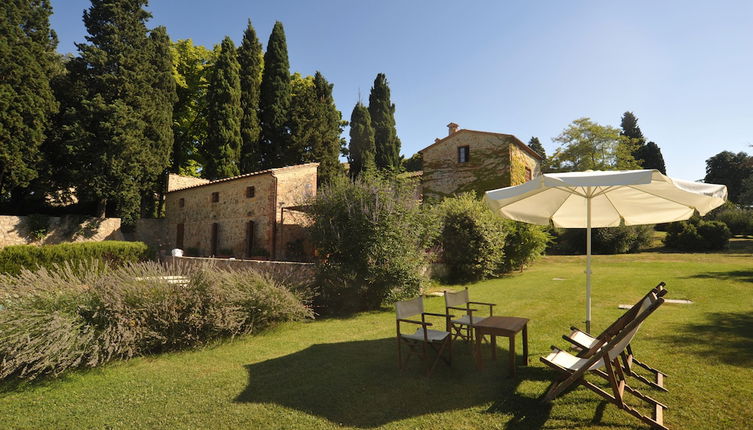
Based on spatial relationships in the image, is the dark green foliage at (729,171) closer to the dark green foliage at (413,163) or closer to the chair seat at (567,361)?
the dark green foliage at (413,163)

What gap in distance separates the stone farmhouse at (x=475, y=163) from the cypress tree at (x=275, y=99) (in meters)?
11.2

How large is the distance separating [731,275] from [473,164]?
42.0ft

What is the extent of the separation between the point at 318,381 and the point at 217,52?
32.5 meters

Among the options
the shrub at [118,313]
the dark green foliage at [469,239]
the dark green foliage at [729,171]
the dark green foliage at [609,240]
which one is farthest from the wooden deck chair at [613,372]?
the dark green foliage at [729,171]

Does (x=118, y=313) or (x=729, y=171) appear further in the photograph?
(x=729, y=171)

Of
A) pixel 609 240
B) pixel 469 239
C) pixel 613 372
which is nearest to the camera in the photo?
pixel 613 372

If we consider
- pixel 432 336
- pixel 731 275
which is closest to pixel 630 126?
pixel 731 275

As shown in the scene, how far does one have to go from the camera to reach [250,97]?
26.7 m

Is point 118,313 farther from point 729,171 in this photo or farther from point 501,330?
point 729,171

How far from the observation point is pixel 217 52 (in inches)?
1178

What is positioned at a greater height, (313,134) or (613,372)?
(313,134)

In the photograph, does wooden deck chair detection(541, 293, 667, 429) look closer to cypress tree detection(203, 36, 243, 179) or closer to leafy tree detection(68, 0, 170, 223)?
leafy tree detection(68, 0, 170, 223)

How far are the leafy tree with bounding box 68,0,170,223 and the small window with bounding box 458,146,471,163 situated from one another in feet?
61.6

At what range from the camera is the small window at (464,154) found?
73.8ft
